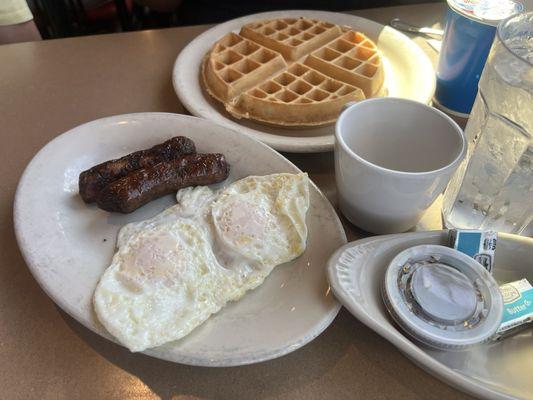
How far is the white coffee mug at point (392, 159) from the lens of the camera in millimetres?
978

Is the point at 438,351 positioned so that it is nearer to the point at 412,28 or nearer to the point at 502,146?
the point at 502,146

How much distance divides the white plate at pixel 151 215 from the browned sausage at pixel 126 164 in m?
0.05

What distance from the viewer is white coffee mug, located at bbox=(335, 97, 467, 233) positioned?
3.21 feet

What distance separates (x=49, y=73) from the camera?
1.76 meters

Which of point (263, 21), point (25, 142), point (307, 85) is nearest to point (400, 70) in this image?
point (307, 85)

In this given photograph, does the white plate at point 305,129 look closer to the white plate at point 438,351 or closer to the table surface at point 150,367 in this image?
the table surface at point 150,367

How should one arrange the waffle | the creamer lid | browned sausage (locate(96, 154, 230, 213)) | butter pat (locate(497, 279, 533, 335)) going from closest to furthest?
butter pat (locate(497, 279, 533, 335)) → browned sausage (locate(96, 154, 230, 213)) → the creamer lid → the waffle

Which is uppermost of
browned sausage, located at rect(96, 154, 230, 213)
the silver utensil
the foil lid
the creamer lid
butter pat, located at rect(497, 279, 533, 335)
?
the creamer lid

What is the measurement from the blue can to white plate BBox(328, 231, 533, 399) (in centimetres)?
70

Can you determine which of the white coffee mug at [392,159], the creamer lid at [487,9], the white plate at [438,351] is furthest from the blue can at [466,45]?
the white plate at [438,351]

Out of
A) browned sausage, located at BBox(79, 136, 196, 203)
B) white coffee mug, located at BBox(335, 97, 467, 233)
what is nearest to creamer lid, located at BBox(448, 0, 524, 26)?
white coffee mug, located at BBox(335, 97, 467, 233)

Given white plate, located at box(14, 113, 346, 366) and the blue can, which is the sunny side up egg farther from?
the blue can

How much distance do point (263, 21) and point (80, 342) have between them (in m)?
1.55

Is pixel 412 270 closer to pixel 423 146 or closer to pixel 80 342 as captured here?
pixel 423 146
